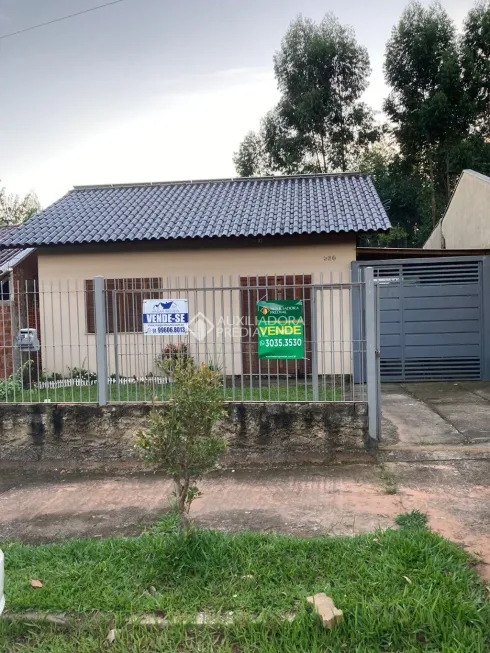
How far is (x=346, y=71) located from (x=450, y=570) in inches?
1082

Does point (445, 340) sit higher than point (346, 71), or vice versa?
point (346, 71)

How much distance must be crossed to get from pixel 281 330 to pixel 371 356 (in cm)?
102

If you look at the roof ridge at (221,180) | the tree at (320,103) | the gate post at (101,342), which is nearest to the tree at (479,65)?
the tree at (320,103)

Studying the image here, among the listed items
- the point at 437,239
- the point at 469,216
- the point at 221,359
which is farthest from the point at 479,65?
the point at 221,359

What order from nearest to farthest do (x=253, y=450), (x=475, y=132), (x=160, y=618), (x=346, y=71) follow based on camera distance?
(x=160, y=618) < (x=253, y=450) < (x=475, y=132) < (x=346, y=71)

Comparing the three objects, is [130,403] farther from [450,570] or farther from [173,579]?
[450,570]

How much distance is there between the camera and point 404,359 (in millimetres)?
10812

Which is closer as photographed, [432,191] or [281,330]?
[281,330]

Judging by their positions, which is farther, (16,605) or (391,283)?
(391,283)

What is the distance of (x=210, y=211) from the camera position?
40.4ft

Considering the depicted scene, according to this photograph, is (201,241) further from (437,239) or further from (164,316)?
(437,239)

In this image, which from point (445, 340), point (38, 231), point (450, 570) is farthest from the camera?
point (38, 231)

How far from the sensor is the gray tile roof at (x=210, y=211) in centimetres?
1116

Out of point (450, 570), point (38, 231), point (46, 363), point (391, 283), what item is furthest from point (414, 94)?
point (450, 570)
